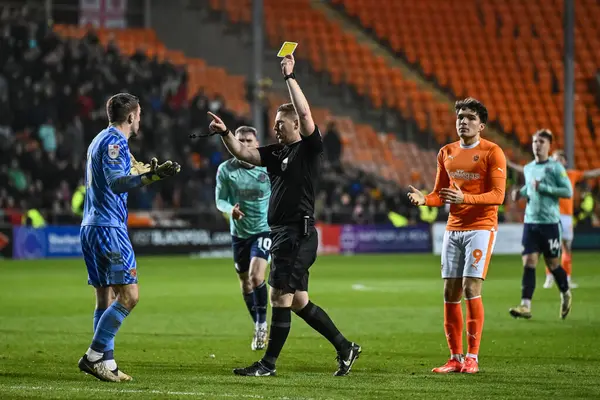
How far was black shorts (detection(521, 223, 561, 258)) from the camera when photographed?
15.2 m

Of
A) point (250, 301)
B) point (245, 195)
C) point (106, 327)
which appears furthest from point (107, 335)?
point (245, 195)

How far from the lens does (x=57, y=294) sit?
18.5 metres

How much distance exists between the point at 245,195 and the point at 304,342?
5.70ft

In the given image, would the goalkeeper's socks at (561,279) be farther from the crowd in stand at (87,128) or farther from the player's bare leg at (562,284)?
the crowd in stand at (87,128)

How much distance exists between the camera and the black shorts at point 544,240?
49.9ft

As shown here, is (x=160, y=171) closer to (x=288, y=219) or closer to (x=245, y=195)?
(x=288, y=219)

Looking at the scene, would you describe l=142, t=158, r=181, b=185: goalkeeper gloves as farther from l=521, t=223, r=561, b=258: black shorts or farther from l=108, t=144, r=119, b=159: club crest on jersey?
l=521, t=223, r=561, b=258: black shorts

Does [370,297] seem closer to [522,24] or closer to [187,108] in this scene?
[187,108]

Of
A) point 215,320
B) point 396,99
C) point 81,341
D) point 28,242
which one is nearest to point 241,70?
point 396,99

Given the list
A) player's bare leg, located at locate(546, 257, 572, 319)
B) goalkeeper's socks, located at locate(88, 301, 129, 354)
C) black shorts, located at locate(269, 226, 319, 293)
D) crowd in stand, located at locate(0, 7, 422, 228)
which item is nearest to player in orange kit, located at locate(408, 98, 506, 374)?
black shorts, located at locate(269, 226, 319, 293)

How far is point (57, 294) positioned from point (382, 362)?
9.29m

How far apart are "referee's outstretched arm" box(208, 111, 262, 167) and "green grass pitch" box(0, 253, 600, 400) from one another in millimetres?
1801

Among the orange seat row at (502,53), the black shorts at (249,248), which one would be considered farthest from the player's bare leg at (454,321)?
the orange seat row at (502,53)

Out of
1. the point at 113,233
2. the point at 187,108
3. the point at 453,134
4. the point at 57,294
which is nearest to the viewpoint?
the point at 113,233
